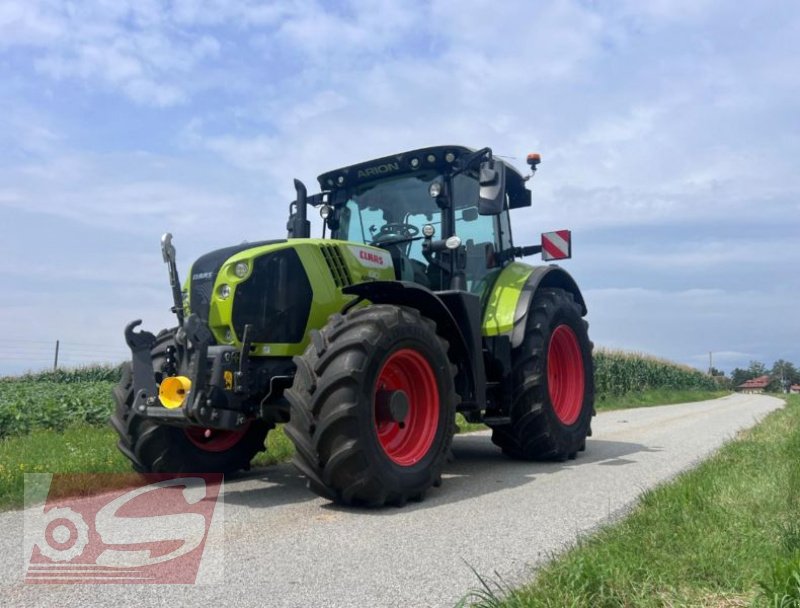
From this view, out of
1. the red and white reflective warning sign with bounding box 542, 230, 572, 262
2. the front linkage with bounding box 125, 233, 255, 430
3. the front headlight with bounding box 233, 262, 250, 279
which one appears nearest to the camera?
the front linkage with bounding box 125, 233, 255, 430

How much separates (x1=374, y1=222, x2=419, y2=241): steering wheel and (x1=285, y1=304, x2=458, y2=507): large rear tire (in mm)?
1639

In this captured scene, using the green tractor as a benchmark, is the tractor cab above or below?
above

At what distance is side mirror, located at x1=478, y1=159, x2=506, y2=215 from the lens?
5.96 metres


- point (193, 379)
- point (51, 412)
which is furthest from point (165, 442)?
point (51, 412)

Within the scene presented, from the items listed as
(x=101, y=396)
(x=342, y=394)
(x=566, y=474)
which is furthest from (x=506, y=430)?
(x=101, y=396)

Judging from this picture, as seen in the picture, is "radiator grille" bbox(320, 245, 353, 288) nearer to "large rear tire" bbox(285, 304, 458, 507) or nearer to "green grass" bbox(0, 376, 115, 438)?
"large rear tire" bbox(285, 304, 458, 507)

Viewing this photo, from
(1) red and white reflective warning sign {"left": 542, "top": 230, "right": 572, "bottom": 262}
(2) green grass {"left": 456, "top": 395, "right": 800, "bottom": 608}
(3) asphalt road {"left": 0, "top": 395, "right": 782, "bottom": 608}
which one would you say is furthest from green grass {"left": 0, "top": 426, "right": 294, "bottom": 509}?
(2) green grass {"left": 456, "top": 395, "right": 800, "bottom": 608}

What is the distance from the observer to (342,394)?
4465 millimetres

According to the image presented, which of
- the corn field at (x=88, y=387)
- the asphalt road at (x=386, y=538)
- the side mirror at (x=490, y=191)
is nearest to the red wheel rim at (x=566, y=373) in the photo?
the asphalt road at (x=386, y=538)

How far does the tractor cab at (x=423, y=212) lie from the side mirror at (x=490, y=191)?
3.7 inches

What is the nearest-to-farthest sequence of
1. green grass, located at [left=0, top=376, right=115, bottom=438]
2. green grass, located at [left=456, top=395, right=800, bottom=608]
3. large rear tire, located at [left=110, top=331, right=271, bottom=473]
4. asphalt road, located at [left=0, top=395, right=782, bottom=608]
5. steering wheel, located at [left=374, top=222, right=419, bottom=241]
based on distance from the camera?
green grass, located at [left=456, top=395, right=800, bottom=608] < asphalt road, located at [left=0, top=395, right=782, bottom=608] < large rear tire, located at [left=110, top=331, right=271, bottom=473] < steering wheel, located at [left=374, top=222, right=419, bottom=241] < green grass, located at [left=0, top=376, right=115, bottom=438]

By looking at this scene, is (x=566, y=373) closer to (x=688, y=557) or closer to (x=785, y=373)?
(x=688, y=557)

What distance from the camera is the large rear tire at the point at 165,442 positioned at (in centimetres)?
543

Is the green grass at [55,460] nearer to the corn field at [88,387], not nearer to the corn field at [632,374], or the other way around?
the corn field at [88,387]
